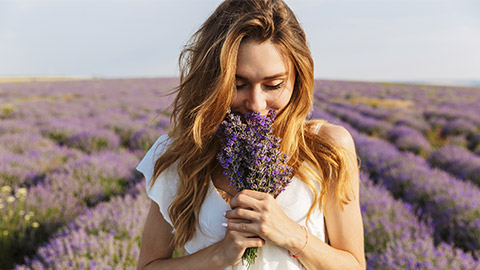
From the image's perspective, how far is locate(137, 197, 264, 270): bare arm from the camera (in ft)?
3.62

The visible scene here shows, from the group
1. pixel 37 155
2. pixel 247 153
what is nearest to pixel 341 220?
pixel 247 153

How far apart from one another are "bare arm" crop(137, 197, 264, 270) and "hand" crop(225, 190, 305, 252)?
0.14 feet

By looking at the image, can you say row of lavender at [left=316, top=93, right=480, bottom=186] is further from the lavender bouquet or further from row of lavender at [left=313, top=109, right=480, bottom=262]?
Result: the lavender bouquet

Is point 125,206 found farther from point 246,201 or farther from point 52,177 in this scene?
point 246,201

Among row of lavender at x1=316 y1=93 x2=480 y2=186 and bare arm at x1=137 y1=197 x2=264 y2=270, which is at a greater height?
bare arm at x1=137 y1=197 x2=264 y2=270

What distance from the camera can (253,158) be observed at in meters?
1.08

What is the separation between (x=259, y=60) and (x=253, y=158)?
1.29ft

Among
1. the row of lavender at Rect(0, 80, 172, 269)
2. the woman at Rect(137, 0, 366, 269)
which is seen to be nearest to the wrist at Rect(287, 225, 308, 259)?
the woman at Rect(137, 0, 366, 269)

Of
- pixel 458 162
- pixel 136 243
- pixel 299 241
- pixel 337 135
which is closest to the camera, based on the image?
pixel 299 241

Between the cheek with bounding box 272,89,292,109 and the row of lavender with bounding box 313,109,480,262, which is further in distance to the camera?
the row of lavender with bounding box 313,109,480,262

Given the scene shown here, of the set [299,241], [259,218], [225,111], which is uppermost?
[225,111]

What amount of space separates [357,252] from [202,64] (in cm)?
105

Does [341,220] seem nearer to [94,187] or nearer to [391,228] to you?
[391,228]

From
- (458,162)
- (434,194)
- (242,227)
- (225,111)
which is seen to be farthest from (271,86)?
(458,162)
